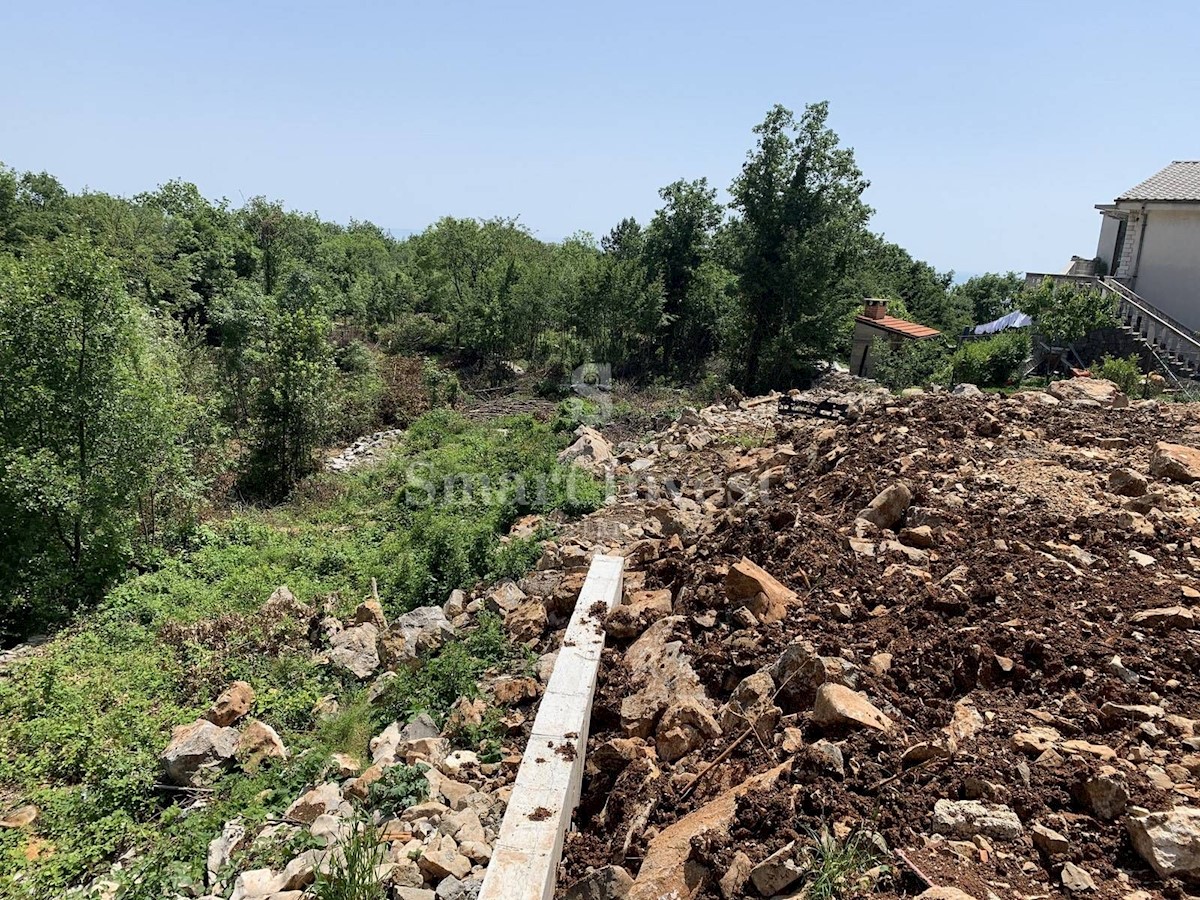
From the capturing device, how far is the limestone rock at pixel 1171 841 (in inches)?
96.9

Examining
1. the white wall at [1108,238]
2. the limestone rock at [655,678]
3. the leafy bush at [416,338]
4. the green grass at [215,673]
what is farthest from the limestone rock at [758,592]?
the leafy bush at [416,338]

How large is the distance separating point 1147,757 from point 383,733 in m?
4.62

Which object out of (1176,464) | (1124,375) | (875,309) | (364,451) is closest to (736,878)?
(1176,464)

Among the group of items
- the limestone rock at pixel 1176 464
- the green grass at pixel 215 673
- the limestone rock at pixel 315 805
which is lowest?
the green grass at pixel 215 673

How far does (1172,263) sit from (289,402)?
19.5 meters

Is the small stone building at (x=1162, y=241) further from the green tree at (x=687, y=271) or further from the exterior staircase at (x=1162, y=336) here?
the green tree at (x=687, y=271)

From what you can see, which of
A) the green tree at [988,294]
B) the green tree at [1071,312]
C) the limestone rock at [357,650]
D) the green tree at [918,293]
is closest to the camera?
the limestone rock at [357,650]

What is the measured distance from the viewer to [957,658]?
3893mm

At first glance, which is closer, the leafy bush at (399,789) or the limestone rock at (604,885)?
the limestone rock at (604,885)

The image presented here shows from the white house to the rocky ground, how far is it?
1159cm

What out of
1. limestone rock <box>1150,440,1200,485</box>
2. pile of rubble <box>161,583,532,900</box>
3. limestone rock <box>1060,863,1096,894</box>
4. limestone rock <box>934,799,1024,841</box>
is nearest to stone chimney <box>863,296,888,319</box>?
limestone rock <box>1150,440,1200,485</box>

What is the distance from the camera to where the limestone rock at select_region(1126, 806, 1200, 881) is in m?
2.46

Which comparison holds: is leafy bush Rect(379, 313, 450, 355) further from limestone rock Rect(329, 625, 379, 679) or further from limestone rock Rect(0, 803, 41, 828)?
limestone rock Rect(0, 803, 41, 828)

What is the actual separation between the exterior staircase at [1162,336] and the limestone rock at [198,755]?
589 inches
